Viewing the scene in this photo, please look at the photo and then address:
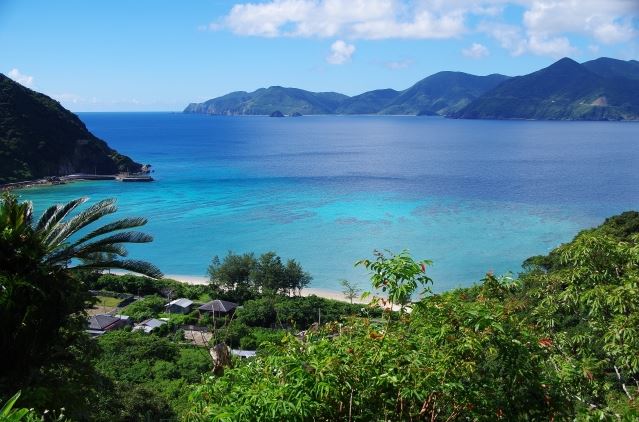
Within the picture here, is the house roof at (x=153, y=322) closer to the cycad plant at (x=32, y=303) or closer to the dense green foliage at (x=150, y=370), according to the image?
the dense green foliage at (x=150, y=370)

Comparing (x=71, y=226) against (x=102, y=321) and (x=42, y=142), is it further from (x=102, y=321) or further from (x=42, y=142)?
(x=42, y=142)

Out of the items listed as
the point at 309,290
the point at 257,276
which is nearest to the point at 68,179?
the point at 257,276

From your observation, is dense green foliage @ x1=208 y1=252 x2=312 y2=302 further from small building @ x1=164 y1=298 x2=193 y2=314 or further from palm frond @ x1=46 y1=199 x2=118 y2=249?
palm frond @ x1=46 y1=199 x2=118 y2=249

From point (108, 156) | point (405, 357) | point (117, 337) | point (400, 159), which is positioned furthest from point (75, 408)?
point (400, 159)

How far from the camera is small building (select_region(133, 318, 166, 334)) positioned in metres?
25.4

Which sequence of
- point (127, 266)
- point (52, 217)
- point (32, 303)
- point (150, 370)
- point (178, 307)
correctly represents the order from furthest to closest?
point (178, 307), point (150, 370), point (127, 266), point (52, 217), point (32, 303)

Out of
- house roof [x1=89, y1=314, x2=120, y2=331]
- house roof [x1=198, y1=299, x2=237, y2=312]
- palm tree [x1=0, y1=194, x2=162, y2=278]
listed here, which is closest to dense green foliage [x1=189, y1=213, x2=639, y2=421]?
palm tree [x1=0, y1=194, x2=162, y2=278]

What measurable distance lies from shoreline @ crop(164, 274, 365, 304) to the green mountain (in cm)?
4562

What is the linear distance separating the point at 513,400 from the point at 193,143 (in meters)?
142

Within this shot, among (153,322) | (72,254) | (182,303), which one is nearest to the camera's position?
(72,254)

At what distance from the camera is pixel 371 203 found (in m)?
58.0

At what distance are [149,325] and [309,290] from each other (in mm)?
11800

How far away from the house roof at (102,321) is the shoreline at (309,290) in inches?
403

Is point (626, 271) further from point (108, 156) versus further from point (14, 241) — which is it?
point (108, 156)
